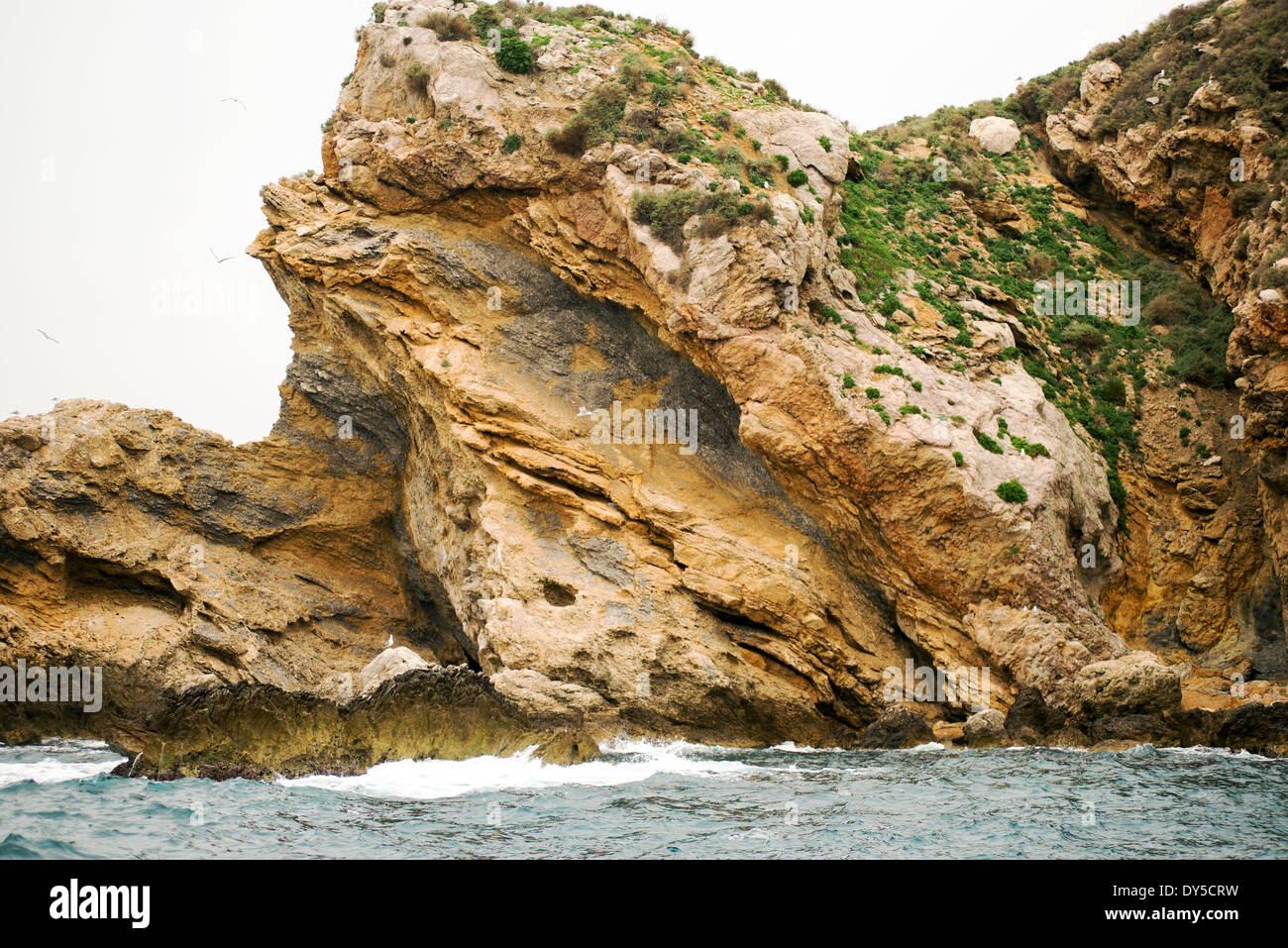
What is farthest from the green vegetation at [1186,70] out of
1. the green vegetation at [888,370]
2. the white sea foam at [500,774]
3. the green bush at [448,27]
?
the green bush at [448,27]

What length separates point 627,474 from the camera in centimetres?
2855

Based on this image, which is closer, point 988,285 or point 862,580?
point 862,580

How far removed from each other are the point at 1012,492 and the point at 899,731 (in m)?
7.15

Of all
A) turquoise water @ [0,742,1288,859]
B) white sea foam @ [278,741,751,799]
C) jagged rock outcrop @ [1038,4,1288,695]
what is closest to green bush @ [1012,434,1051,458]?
jagged rock outcrop @ [1038,4,1288,695]

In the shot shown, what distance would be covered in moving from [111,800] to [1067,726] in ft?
67.1

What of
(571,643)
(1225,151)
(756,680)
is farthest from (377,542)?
(1225,151)

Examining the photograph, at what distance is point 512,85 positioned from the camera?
32344mm

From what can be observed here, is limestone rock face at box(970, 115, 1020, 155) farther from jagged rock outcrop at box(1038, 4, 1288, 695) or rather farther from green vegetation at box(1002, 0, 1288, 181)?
jagged rock outcrop at box(1038, 4, 1288, 695)

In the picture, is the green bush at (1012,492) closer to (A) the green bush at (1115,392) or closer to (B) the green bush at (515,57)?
(A) the green bush at (1115,392)

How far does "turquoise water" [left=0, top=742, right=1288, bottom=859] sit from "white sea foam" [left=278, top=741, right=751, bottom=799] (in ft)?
0.22

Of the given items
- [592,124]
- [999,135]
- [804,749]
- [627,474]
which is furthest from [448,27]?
[999,135]

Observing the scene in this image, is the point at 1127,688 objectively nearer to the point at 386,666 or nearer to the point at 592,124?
the point at 386,666

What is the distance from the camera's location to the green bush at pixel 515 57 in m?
32.8

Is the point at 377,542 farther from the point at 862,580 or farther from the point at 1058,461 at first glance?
the point at 1058,461
